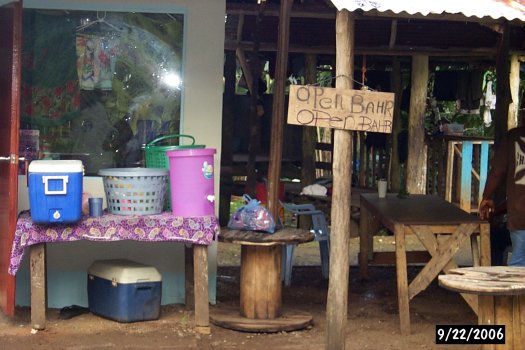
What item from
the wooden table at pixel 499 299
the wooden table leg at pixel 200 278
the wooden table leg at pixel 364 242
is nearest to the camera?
the wooden table at pixel 499 299

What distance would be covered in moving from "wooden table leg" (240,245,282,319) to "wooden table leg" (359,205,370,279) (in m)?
2.40

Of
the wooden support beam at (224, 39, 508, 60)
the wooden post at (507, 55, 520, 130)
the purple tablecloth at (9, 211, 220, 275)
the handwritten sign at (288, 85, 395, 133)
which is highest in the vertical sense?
the wooden support beam at (224, 39, 508, 60)

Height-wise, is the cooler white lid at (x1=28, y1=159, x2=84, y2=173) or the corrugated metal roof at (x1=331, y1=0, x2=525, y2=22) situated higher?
the corrugated metal roof at (x1=331, y1=0, x2=525, y2=22)

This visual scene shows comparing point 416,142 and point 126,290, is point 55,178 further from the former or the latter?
point 416,142

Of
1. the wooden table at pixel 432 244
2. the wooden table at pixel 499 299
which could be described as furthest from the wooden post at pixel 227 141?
the wooden table at pixel 499 299

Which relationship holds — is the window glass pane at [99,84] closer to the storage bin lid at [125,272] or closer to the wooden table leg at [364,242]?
the storage bin lid at [125,272]

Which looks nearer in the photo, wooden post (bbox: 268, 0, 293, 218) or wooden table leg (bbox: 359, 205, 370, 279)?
wooden post (bbox: 268, 0, 293, 218)

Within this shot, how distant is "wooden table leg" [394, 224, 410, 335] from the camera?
734cm

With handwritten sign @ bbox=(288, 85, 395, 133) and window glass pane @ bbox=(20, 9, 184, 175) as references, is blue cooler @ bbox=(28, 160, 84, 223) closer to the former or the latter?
window glass pane @ bbox=(20, 9, 184, 175)

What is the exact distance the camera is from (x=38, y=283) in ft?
23.0

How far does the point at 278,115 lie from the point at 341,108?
5.71ft

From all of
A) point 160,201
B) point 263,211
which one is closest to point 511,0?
point 263,211

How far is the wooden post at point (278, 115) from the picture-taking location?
774 cm

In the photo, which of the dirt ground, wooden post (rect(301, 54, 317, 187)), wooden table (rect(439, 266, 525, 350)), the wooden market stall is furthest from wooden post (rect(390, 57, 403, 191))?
wooden table (rect(439, 266, 525, 350))
